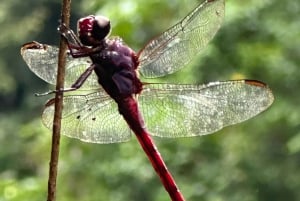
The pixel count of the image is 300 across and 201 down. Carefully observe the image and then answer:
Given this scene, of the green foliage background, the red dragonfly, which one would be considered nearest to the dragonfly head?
the red dragonfly

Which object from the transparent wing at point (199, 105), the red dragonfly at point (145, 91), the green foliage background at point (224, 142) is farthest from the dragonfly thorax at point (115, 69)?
the green foliage background at point (224, 142)

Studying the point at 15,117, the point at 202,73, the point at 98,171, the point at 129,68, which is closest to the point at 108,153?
the point at 98,171

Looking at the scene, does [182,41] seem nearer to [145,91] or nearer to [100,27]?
[145,91]

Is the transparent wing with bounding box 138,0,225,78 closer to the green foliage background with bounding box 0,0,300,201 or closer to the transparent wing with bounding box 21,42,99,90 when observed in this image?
the transparent wing with bounding box 21,42,99,90

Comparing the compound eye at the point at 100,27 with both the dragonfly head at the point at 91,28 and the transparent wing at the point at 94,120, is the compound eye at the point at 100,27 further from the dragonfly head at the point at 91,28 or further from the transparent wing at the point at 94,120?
the transparent wing at the point at 94,120

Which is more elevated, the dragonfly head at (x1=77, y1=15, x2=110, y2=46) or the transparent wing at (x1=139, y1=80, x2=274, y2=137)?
the dragonfly head at (x1=77, y1=15, x2=110, y2=46)

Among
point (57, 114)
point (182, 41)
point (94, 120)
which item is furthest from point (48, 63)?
point (57, 114)

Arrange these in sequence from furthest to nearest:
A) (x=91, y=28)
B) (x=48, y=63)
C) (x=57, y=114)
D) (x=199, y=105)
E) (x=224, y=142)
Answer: (x=224, y=142), (x=199, y=105), (x=48, y=63), (x=91, y=28), (x=57, y=114)
